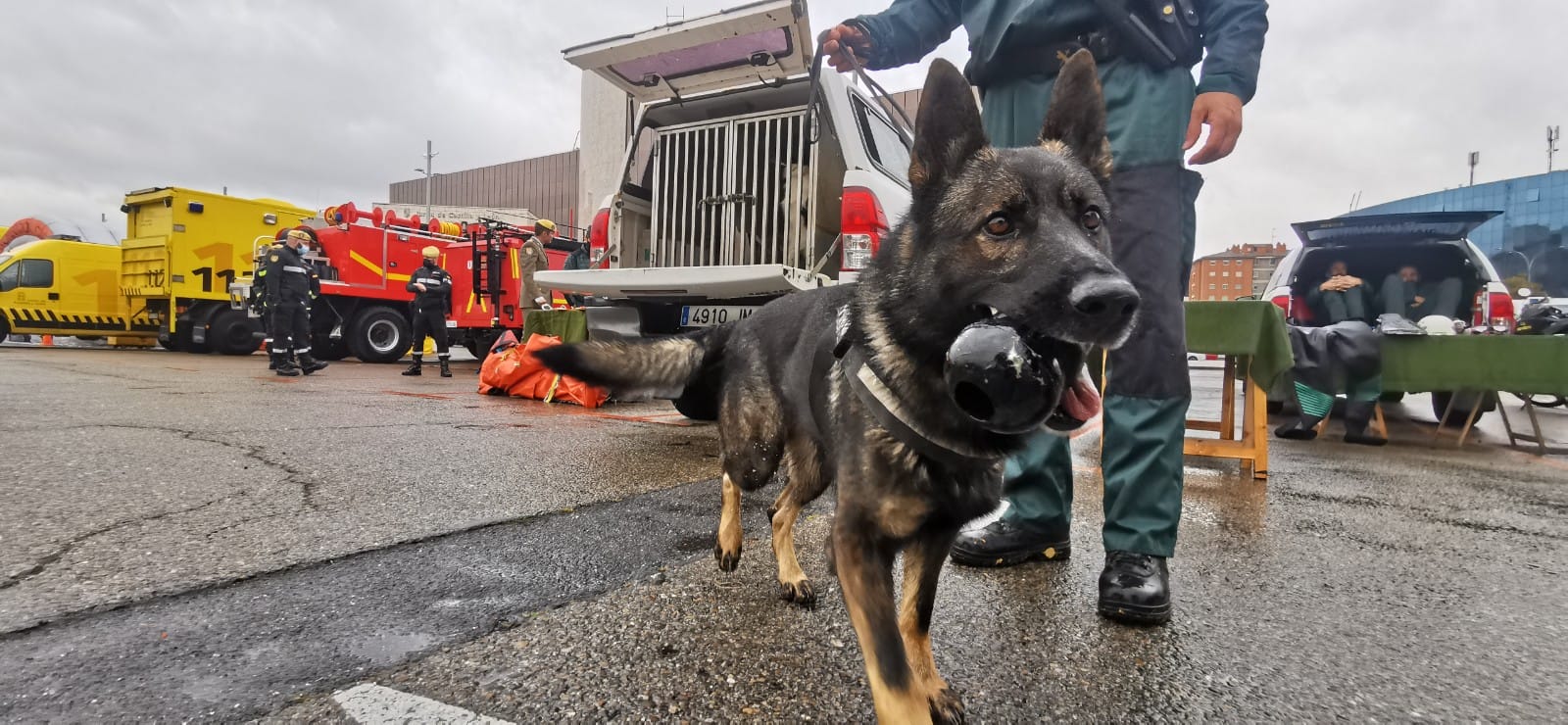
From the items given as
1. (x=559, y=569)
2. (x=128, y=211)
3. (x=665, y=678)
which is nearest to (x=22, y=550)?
(x=559, y=569)

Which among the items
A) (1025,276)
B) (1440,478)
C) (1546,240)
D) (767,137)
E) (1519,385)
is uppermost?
(1546,240)

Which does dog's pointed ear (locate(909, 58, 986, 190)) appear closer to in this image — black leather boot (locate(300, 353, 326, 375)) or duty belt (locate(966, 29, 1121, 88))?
duty belt (locate(966, 29, 1121, 88))

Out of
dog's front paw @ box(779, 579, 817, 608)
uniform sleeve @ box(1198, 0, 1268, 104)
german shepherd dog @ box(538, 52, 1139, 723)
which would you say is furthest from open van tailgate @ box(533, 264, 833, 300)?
german shepherd dog @ box(538, 52, 1139, 723)

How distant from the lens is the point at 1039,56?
200 cm

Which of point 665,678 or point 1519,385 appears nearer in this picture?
point 665,678

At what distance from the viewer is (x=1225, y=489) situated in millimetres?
3344

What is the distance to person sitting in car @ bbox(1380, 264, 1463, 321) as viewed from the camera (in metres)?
6.00

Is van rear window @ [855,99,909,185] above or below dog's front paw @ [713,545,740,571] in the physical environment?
above

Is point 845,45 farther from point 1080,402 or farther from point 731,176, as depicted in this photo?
point 731,176

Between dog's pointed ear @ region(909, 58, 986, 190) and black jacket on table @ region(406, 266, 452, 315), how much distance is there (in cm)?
902

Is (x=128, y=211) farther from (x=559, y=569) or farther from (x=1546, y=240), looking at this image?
(x=1546, y=240)

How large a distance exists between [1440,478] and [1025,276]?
4.41m

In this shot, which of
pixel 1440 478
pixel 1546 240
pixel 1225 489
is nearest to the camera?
pixel 1225 489

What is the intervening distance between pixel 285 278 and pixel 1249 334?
10.3 meters
